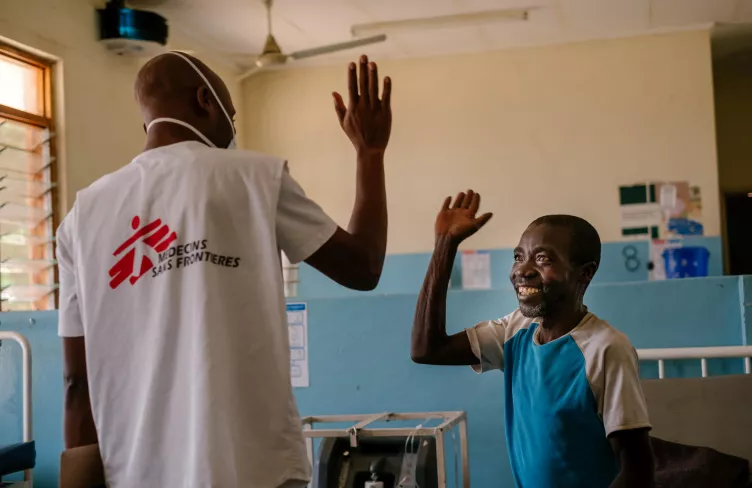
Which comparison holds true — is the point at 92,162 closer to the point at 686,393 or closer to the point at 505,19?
the point at 505,19

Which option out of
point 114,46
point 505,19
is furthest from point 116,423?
point 505,19

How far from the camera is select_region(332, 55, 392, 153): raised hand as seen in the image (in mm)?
1390

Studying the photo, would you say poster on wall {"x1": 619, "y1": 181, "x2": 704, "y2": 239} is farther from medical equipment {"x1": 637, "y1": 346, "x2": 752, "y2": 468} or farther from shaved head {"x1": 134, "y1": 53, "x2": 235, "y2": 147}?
shaved head {"x1": 134, "y1": 53, "x2": 235, "y2": 147}

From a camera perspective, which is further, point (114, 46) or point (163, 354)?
point (114, 46)

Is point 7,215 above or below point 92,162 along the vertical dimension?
below

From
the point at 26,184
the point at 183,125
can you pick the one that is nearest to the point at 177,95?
the point at 183,125

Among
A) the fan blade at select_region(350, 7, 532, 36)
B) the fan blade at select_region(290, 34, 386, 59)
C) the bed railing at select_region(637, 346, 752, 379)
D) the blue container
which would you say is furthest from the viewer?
the blue container

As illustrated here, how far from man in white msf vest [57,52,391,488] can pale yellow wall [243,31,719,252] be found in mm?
5576

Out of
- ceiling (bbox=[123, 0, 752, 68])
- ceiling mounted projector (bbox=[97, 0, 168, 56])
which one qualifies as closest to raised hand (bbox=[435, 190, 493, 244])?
ceiling mounted projector (bbox=[97, 0, 168, 56])

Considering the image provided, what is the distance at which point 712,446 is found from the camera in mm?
2805

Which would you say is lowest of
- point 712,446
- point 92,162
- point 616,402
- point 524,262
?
point 712,446

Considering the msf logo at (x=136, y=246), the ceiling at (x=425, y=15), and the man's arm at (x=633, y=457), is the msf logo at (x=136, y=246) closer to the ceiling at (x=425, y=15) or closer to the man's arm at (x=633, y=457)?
the man's arm at (x=633, y=457)

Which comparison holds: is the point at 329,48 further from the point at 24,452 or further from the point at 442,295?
the point at 442,295

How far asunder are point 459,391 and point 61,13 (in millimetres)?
3517
